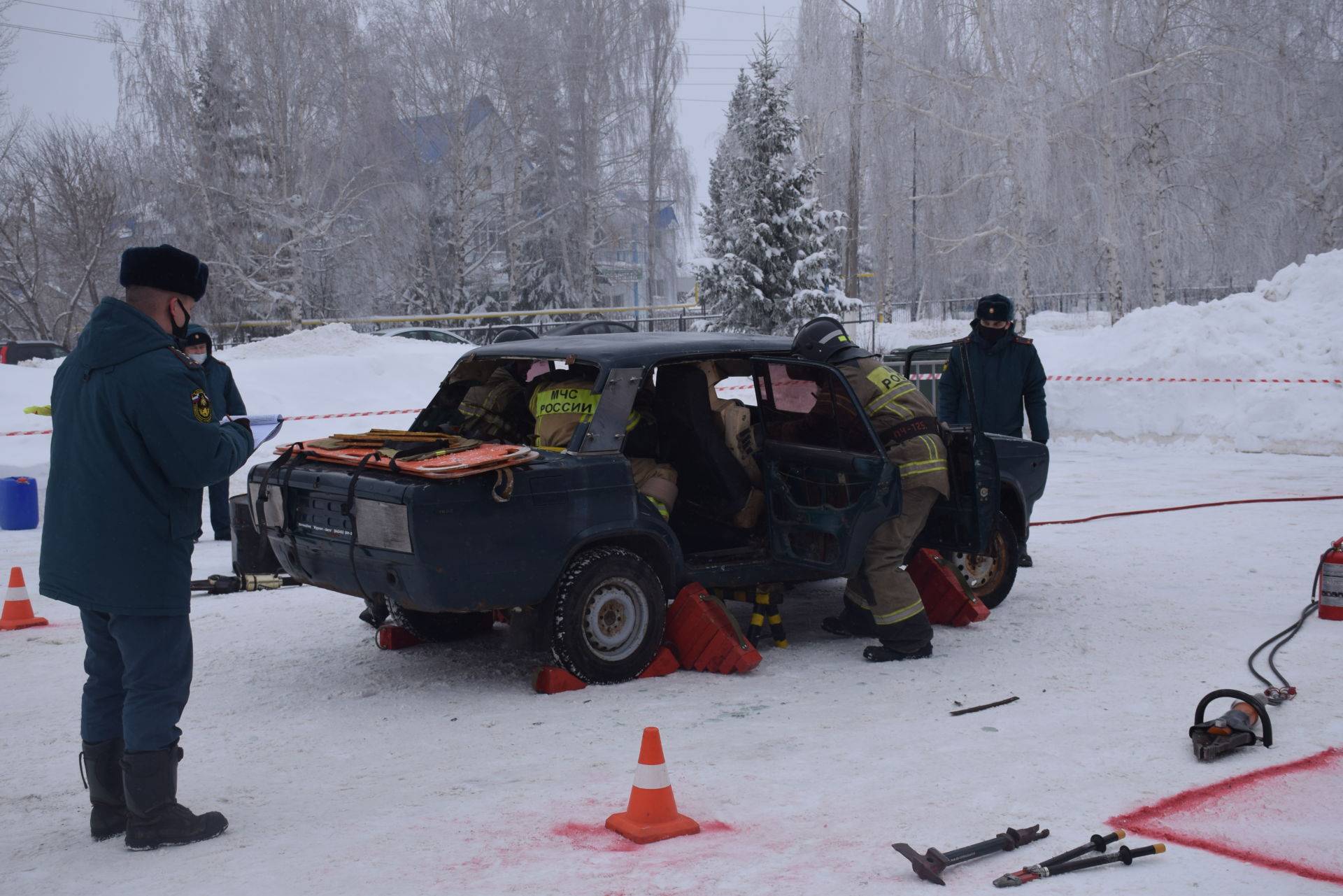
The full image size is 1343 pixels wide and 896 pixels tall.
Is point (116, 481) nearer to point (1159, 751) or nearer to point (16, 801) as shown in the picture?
point (16, 801)

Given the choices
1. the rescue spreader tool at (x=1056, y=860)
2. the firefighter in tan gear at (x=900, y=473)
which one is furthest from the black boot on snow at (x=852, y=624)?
the rescue spreader tool at (x=1056, y=860)

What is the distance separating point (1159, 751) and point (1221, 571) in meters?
4.09

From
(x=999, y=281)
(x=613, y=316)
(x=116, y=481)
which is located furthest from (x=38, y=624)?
(x=999, y=281)

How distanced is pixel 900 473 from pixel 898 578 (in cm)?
55

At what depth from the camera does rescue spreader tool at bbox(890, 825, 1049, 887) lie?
11.8 feet

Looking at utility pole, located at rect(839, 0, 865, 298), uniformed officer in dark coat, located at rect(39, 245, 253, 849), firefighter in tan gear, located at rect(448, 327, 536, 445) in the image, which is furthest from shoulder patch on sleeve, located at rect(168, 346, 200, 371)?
utility pole, located at rect(839, 0, 865, 298)

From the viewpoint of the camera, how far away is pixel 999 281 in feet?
138

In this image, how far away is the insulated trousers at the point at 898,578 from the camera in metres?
6.33

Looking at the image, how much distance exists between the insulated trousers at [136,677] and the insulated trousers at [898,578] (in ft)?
11.5

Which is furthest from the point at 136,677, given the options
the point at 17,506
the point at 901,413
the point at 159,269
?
the point at 17,506

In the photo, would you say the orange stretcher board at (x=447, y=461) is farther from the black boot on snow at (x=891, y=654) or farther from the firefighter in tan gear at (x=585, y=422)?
the black boot on snow at (x=891, y=654)

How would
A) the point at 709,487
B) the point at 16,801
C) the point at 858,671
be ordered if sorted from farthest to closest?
1. the point at 709,487
2. the point at 858,671
3. the point at 16,801

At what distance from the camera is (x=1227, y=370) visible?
16984 millimetres

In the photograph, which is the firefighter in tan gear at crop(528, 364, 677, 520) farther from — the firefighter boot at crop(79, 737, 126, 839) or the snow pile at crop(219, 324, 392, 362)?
the snow pile at crop(219, 324, 392, 362)
